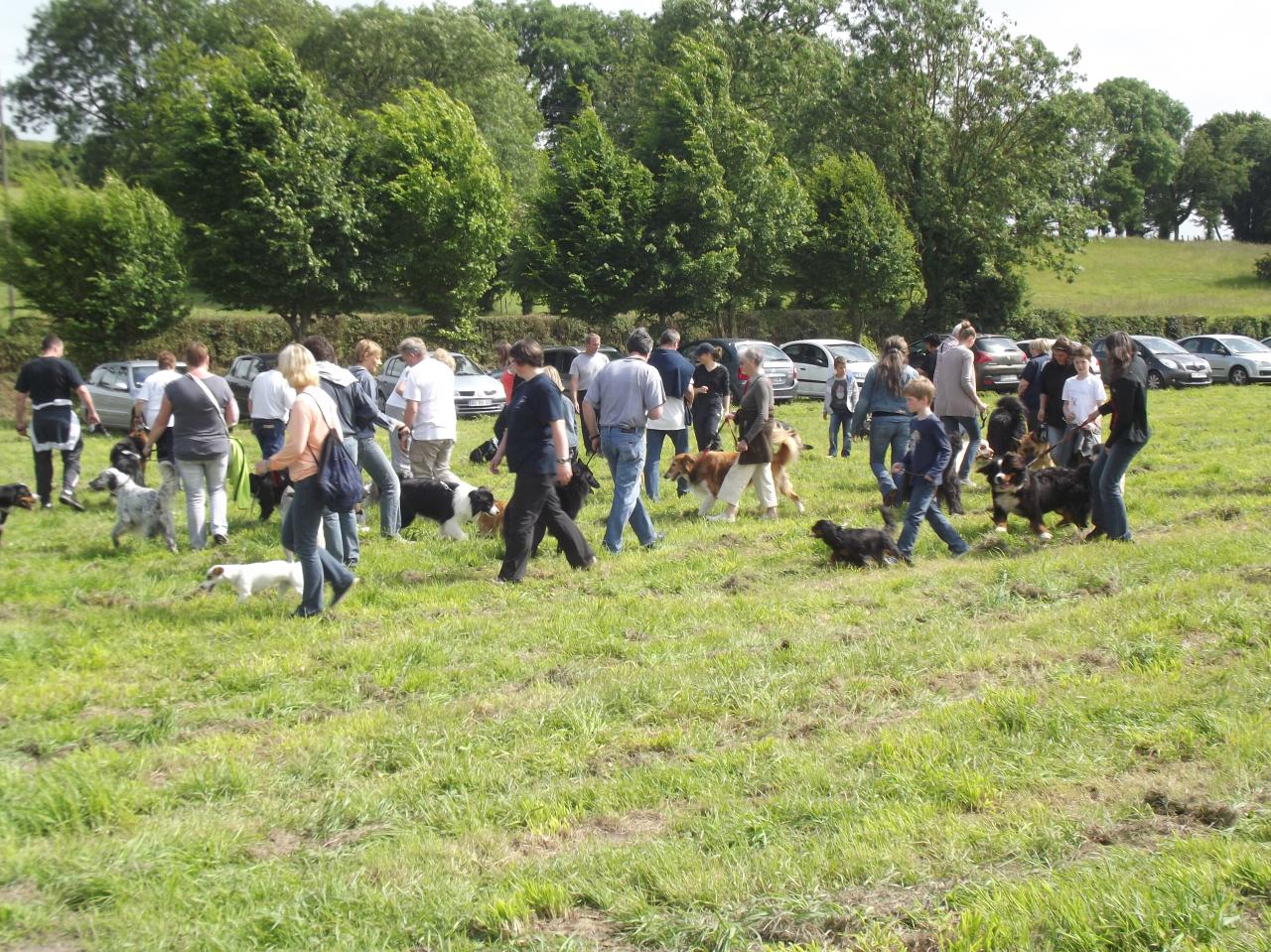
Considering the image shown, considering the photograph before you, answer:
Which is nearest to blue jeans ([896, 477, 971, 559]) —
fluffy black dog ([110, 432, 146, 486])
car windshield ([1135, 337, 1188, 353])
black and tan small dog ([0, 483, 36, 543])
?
fluffy black dog ([110, 432, 146, 486])

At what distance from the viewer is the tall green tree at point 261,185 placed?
23.2m

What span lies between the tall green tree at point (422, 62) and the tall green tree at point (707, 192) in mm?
13997

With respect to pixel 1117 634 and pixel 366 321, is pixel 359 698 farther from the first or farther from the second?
pixel 366 321

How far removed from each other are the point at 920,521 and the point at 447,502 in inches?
169

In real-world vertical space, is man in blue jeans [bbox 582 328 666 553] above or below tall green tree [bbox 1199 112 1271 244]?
below

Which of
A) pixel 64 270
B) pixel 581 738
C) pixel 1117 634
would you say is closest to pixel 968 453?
pixel 1117 634

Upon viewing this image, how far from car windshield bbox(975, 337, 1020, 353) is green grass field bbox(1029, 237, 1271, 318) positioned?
2329cm

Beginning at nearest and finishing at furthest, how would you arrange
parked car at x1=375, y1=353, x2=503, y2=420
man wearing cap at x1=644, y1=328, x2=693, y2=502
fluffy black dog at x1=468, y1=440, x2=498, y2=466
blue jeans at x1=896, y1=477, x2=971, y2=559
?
blue jeans at x1=896, y1=477, x2=971, y2=559
man wearing cap at x1=644, y1=328, x2=693, y2=502
fluffy black dog at x1=468, y1=440, x2=498, y2=466
parked car at x1=375, y1=353, x2=503, y2=420

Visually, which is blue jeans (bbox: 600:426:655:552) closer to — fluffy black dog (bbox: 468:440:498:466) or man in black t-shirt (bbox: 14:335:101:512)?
fluffy black dog (bbox: 468:440:498:466)

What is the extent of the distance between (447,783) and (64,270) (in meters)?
23.0

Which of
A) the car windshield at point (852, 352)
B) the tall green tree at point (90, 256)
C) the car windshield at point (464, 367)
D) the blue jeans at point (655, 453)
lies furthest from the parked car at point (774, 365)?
the tall green tree at point (90, 256)

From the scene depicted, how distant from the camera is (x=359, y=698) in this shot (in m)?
5.55

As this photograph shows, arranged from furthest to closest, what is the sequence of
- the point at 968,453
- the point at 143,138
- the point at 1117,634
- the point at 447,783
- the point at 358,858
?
the point at 143,138 → the point at 968,453 → the point at 1117,634 → the point at 447,783 → the point at 358,858

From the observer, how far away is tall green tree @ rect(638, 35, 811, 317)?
1099 inches
